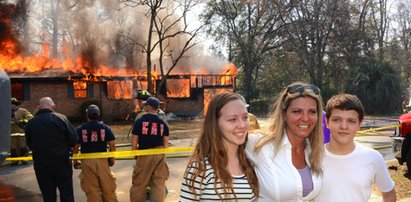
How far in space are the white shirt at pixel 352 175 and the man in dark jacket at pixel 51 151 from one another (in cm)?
387

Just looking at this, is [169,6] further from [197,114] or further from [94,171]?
[94,171]

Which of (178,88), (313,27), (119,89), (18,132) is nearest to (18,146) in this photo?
(18,132)

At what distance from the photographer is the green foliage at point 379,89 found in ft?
89.4

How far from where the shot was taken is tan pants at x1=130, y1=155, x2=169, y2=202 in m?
5.89

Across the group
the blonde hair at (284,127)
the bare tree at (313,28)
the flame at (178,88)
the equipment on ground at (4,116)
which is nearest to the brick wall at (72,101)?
the flame at (178,88)

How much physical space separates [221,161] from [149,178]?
3983mm

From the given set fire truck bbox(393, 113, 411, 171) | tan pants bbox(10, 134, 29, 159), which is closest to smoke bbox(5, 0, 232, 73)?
tan pants bbox(10, 134, 29, 159)

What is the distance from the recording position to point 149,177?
19.6 feet

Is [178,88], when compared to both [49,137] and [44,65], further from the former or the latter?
[49,137]

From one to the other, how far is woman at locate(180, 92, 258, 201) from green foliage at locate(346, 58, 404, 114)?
27331mm

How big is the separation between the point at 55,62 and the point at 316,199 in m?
25.9

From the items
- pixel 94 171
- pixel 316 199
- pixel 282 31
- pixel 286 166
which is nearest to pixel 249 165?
pixel 286 166

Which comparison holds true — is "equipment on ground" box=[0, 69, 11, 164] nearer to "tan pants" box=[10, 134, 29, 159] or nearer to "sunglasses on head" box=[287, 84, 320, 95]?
"sunglasses on head" box=[287, 84, 320, 95]

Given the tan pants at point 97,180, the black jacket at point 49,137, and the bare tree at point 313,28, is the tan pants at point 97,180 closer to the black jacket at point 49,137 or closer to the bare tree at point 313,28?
the black jacket at point 49,137
